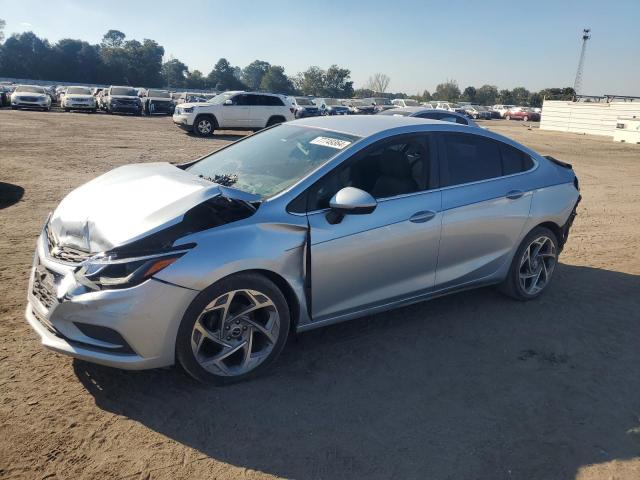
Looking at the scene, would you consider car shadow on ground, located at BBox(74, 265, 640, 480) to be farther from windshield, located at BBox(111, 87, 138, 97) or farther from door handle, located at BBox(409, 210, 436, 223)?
windshield, located at BBox(111, 87, 138, 97)

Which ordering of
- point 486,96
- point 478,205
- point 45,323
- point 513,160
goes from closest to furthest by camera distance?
1. point 45,323
2. point 478,205
3. point 513,160
4. point 486,96

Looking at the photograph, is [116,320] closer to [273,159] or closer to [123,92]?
[273,159]

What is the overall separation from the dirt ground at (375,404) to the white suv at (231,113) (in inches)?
635

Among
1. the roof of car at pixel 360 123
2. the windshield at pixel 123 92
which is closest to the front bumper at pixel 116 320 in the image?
the roof of car at pixel 360 123

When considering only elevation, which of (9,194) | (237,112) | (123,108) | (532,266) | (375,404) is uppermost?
(237,112)

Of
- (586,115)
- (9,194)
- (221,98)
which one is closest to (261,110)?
(221,98)

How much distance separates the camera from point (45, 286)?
127 inches

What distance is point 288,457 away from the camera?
2.77 metres

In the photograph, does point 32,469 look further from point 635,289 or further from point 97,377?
point 635,289

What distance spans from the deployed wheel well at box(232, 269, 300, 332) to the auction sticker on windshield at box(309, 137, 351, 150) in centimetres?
114

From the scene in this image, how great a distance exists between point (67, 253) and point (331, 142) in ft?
6.67

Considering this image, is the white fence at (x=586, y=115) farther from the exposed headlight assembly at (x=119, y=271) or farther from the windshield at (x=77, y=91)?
the exposed headlight assembly at (x=119, y=271)

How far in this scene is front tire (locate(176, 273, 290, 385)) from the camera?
3.15 metres

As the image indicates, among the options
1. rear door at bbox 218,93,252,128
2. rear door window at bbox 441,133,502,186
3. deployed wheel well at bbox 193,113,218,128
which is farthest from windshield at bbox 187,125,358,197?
rear door at bbox 218,93,252,128
